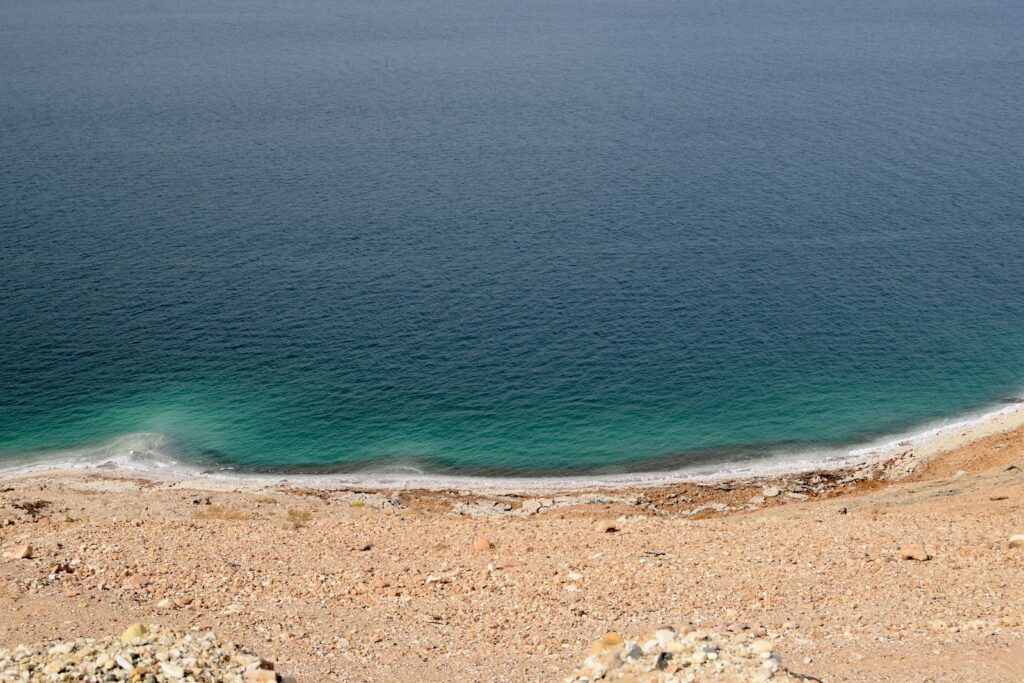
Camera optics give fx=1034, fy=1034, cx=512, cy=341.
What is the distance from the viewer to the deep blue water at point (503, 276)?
8138 centimetres

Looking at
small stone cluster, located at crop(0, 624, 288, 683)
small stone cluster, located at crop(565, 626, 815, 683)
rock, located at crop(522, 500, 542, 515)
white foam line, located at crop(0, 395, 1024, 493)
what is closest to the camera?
small stone cluster, located at crop(565, 626, 815, 683)

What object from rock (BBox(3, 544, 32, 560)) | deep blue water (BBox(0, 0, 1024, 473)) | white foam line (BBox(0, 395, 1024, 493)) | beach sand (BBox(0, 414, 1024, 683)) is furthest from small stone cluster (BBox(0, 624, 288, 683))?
deep blue water (BBox(0, 0, 1024, 473))

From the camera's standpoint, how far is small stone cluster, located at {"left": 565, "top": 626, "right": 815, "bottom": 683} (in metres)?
31.1

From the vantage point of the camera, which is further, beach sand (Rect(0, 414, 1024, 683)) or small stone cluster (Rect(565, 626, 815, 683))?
beach sand (Rect(0, 414, 1024, 683))

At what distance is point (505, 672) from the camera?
119ft

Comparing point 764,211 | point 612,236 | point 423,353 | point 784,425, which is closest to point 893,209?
point 764,211

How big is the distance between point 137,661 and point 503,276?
7846cm

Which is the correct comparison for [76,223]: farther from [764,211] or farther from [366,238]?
[764,211]

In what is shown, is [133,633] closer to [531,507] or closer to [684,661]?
[684,661]

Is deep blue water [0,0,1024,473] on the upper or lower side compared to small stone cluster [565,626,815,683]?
lower

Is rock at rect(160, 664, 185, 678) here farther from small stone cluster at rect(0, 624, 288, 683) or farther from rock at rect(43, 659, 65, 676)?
rock at rect(43, 659, 65, 676)

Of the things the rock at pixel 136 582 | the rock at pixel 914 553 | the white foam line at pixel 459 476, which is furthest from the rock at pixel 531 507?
the rock at pixel 136 582

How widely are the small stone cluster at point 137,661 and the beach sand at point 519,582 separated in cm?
227

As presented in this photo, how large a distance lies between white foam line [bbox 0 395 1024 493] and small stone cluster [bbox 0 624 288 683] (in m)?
36.9
